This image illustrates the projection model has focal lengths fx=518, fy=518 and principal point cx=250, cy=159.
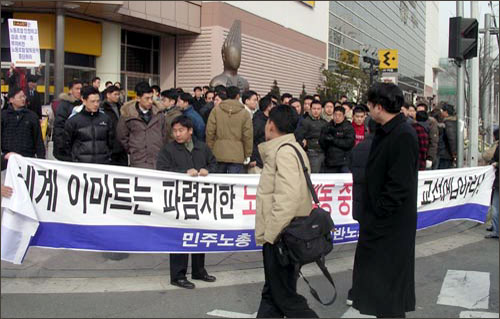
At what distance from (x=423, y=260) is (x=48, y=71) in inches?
611

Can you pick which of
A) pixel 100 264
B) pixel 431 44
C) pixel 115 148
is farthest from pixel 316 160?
pixel 431 44

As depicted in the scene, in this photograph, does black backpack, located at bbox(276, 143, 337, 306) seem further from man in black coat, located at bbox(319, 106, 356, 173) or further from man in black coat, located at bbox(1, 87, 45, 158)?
man in black coat, located at bbox(319, 106, 356, 173)

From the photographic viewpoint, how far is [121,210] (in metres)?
5.39

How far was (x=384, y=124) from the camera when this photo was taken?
12.4ft

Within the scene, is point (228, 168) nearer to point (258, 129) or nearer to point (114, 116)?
point (258, 129)

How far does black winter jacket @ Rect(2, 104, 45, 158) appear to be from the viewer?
6.13m

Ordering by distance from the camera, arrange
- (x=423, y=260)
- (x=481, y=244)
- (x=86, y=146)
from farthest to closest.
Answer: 1. (x=481, y=244)
2. (x=423, y=260)
3. (x=86, y=146)

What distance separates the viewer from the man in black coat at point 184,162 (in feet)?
17.5

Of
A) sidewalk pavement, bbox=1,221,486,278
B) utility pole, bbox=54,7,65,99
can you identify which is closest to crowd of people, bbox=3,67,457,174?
sidewalk pavement, bbox=1,221,486,278

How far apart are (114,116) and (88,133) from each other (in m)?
1.12

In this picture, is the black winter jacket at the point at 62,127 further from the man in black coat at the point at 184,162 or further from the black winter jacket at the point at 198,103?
the black winter jacket at the point at 198,103

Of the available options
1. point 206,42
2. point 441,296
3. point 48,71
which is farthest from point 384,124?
point 206,42

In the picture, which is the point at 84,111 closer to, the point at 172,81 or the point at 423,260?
the point at 423,260

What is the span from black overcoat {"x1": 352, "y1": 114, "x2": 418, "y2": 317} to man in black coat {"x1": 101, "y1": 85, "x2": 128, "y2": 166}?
11.8ft
